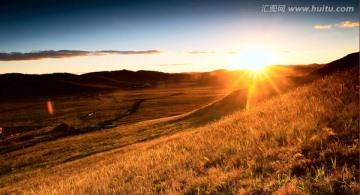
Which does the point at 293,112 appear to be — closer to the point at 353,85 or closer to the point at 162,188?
the point at 353,85

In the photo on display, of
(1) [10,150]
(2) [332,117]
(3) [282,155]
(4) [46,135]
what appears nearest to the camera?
(3) [282,155]

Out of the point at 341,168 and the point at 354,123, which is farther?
the point at 354,123

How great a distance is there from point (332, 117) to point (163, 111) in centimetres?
7203

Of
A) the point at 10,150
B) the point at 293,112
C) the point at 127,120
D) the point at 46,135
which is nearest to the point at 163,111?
the point at 127,120

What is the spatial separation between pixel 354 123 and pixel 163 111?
239ft

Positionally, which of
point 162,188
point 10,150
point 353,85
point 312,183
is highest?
point 353,85

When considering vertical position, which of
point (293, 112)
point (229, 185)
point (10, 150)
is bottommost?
point (10, 150)

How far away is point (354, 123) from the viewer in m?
7.21

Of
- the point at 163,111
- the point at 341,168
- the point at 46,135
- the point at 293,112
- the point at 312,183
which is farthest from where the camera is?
the point at 163,111

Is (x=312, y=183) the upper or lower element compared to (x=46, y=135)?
upper

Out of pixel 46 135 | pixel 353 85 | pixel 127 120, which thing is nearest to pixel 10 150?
pixel 46 135

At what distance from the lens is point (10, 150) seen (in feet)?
144

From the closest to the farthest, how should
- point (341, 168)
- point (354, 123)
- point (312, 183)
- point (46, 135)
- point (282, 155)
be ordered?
point (312, 183)
point (341, 168)
point (282, 155)
point (354, 123)
point (46, 135)

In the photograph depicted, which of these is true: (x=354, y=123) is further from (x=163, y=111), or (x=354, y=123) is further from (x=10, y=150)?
(x=163, y=111)
